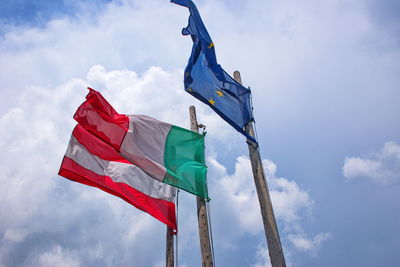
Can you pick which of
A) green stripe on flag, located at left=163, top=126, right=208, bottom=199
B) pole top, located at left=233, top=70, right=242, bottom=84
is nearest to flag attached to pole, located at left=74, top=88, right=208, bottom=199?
green stripe on flag, located at left=163, top=126, right=208, bottom=199

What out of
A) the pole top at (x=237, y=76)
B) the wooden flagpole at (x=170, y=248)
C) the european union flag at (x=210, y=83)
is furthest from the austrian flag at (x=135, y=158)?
the pole top at (x=237, y=76)

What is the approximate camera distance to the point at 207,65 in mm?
9172

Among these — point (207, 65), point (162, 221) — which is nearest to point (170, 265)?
point (162, 221)

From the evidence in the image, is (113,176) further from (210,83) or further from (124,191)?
(210,83)

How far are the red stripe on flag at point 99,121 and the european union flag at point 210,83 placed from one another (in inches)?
107

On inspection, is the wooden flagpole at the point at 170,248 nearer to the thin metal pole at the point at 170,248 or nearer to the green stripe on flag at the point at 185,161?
the thin metal pole at the point at 170,248

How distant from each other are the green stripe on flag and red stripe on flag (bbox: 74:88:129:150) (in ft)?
4.92

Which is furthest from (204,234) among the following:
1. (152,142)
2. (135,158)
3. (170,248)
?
(152,142)

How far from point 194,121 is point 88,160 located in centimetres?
367

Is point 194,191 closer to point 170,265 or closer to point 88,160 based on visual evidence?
point 170,265

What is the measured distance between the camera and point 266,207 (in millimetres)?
7309

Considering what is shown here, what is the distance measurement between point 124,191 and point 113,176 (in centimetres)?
62

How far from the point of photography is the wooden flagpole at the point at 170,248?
9.24m

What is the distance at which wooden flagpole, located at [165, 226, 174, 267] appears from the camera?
9.24 meters
